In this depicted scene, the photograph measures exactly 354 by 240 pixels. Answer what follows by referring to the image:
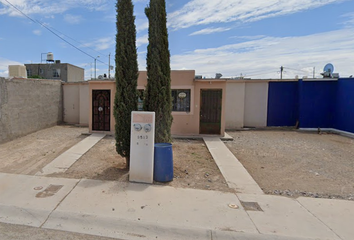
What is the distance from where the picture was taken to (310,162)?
677cm

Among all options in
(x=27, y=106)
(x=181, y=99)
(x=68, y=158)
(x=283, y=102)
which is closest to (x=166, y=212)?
(x=68, y=158)

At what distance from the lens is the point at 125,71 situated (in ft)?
17.9

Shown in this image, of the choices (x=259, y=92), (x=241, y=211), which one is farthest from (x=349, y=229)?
(x=259, y=92)

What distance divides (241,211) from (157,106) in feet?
10.6

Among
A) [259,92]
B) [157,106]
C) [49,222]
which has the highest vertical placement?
[259,92]

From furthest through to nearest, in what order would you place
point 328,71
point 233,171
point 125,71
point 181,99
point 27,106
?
point 328,71, point 181,99, point 27,106, point 233,171, point 125,71

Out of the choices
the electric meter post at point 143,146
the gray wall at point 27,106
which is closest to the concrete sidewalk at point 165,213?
the electric meter post at point 143,146

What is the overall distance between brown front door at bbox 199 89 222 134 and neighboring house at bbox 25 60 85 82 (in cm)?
3178

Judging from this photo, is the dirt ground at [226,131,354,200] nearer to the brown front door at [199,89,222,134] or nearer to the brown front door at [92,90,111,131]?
the brown front door at [199,89,222,134]

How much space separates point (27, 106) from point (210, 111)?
8776 mm

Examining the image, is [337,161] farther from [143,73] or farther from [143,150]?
[143,73]

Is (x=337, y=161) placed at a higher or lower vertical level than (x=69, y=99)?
lower

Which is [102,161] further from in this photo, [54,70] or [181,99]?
[54,70]

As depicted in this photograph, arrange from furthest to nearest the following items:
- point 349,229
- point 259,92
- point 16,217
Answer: point 259,92, point 16,217, point 349,229
